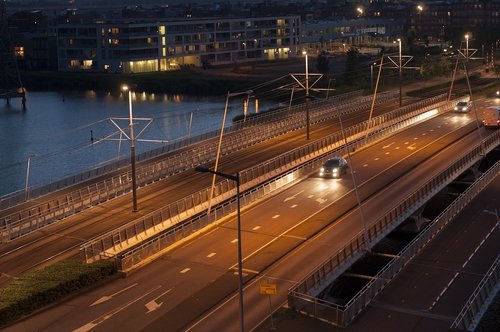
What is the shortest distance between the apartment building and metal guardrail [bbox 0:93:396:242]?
59.1m

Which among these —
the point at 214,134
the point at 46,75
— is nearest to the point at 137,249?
the point at 214,134

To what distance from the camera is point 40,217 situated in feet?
91.9

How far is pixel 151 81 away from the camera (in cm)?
9675

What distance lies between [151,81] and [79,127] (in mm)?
32546

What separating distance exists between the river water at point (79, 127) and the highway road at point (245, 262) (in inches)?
312

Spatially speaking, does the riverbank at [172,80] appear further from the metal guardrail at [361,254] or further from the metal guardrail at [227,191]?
the metal guardrail at [361,254]

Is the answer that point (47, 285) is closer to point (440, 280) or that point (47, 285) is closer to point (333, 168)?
point (440, 280)

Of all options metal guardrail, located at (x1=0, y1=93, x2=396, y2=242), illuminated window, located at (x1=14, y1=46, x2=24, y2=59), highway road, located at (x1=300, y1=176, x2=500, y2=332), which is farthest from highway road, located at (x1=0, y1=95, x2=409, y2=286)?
illuminated window, located at (x1=14, y1=46, x2=24, y2=59)

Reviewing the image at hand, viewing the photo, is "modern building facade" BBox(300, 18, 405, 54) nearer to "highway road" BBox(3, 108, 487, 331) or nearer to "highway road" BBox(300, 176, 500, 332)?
"highway road" BBox(3, 108, 487, 331)

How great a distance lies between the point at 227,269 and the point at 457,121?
32.4 m

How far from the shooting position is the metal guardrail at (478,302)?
18688mm

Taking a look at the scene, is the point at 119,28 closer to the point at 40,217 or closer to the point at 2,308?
the point at 40,217

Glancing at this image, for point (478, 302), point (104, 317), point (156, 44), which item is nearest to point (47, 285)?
point (104, 317)

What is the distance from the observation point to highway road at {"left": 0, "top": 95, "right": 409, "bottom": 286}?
2394 cm
